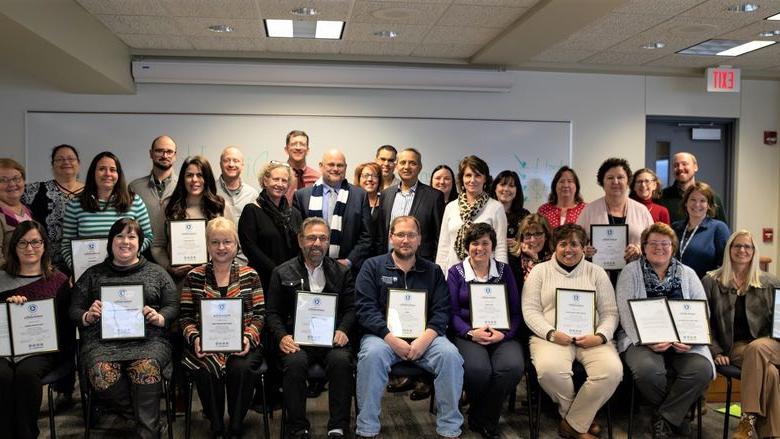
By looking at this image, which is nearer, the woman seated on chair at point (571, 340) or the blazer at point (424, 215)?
the woman seated on chair at point (571, 340)

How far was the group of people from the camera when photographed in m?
3.47

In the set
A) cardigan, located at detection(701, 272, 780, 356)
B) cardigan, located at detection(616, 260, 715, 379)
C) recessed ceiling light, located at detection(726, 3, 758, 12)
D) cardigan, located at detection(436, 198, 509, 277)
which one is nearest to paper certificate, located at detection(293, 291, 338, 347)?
cardigan, located at detection(436, 198, 509, 277)

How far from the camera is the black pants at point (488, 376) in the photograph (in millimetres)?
3598

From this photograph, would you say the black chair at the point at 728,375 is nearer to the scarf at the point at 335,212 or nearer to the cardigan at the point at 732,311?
the cardigan at the point at 732,311

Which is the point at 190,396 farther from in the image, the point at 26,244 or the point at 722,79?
the point at 722,79

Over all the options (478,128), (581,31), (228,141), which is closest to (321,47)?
(228,141)

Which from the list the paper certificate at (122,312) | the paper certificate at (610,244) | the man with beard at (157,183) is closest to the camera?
the paper certificate at (122,312)

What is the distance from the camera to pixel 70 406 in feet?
13.6

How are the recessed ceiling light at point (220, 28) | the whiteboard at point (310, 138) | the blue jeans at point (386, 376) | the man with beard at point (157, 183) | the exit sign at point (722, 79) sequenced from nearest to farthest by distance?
the blue jeans at point (386, 376) → the man with beard at point (157, 183) → the recessed ceiling light at point (220, 28) → the whiteboard at point (310, 138) → the exit sign at point (722, 79)

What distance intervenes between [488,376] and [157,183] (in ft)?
8.09

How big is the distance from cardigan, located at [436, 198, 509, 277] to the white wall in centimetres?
249

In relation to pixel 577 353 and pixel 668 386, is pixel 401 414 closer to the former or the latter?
pixel 577 353

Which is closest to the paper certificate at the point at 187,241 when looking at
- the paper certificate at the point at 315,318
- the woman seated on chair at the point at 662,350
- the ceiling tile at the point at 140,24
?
the paper certificate at the point at 315,318

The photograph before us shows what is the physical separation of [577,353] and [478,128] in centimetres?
342
